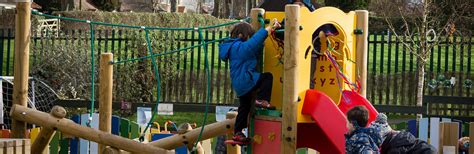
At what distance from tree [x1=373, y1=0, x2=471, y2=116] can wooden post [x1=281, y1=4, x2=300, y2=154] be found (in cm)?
949

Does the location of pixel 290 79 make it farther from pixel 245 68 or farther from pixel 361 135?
pixel 361 135

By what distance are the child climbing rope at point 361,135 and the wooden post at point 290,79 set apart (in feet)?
2.58

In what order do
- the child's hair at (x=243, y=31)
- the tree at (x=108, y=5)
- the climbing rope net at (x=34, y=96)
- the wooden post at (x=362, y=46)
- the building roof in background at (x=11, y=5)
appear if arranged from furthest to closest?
the tree at (x=108, y=5)
the building roof in background at (x=11, y=5)
the climbing rope net at (x=34, y=96)
the wooden post at (x=362, y=46)
the child's hair at (x=243, y=31)

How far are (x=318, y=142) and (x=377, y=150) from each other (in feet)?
6.50

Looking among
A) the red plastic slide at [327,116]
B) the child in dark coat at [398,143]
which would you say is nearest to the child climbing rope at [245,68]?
the red plastic slide at [327,116]

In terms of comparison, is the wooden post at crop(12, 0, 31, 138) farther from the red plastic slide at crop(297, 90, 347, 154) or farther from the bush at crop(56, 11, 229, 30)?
the bush at crop(56, 11, 229, 30)

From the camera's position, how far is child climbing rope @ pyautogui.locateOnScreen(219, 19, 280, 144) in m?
8.73

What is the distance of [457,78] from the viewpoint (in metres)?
18.6

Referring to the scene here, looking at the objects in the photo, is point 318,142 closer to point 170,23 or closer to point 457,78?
point 457,78

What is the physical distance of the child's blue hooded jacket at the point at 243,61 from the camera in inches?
343

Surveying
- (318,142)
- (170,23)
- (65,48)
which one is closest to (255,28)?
(318,142)

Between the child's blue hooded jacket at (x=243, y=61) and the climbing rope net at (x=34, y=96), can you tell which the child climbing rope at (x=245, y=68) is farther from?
the climbing rope net at (x=34, y=96)

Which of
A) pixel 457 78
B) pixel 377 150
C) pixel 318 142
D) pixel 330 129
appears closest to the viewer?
pixel 377 150

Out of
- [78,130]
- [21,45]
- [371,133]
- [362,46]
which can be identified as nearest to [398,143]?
[371,133]
